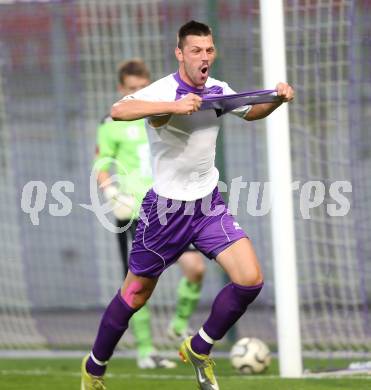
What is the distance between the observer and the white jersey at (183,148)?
5.82 m

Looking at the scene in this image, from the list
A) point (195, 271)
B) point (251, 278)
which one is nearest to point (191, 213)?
point (251, 278)

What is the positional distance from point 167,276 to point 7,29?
2.62 m

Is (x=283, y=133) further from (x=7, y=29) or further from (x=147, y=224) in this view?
(x=7, y=29)

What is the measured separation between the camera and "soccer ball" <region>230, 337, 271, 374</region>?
7.27 meters

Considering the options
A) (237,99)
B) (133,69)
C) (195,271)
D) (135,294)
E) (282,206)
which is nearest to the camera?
(237,99)

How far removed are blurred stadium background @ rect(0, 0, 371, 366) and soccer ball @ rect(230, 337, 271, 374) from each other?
92 centimetres

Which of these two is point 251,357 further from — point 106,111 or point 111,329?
point 106,111

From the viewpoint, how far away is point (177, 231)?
5.91 metres

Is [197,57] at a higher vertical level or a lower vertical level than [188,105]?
higher

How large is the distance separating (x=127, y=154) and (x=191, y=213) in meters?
2.12

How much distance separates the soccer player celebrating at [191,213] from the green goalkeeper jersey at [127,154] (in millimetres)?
1799

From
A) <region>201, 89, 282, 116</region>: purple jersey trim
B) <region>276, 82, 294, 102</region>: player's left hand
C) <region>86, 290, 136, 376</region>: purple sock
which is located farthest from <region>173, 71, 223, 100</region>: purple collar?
<region>86, 290, 136, 376</region>: purple sock

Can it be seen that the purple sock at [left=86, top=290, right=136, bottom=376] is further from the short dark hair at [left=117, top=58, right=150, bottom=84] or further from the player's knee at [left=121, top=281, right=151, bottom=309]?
the short dark hair at [left=117, top=58, right=150, bottom=84]

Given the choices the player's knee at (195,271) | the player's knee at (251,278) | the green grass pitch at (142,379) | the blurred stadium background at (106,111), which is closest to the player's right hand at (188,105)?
the player's knee at (251,278)
